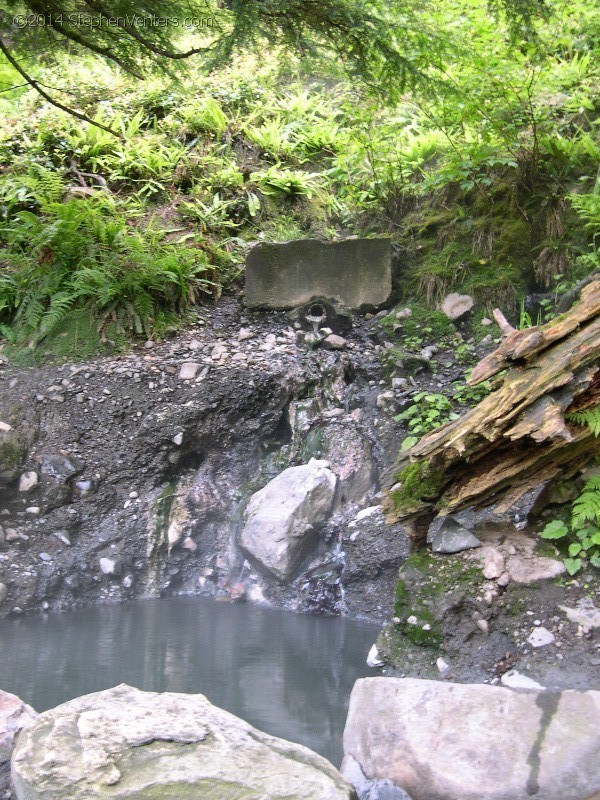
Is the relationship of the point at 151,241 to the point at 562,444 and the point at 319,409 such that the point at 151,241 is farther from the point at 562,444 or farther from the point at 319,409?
the point at 562,444

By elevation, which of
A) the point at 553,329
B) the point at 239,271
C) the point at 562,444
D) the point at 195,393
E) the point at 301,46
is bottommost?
the point at 195,393

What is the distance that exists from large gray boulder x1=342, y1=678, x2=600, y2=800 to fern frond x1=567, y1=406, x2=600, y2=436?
1229 mm

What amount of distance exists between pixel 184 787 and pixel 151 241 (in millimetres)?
5227

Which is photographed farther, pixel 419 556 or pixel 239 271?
pixel 239 271

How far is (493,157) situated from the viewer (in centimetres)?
593

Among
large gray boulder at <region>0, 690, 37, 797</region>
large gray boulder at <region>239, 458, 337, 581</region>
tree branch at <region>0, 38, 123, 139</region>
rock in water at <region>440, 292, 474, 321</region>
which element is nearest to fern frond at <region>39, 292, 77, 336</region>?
tree branch at <region>0, 38, 123, 139</region>

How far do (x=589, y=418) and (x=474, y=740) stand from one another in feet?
5.26

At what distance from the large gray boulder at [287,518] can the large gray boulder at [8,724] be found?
2196 mm

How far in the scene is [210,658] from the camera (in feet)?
13.6

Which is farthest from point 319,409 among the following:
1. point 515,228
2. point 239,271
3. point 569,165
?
point 569,165

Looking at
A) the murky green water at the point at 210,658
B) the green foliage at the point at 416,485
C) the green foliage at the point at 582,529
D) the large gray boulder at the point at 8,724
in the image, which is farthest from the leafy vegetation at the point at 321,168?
the large gray boulder at the point at 8,724

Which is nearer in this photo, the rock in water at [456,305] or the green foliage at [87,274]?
the rock in water at [456,305]

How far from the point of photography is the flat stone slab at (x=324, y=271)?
650cm

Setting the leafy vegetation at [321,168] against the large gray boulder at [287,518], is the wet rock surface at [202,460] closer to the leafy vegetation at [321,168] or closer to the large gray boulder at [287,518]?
the large gray boulder at [287,518]
